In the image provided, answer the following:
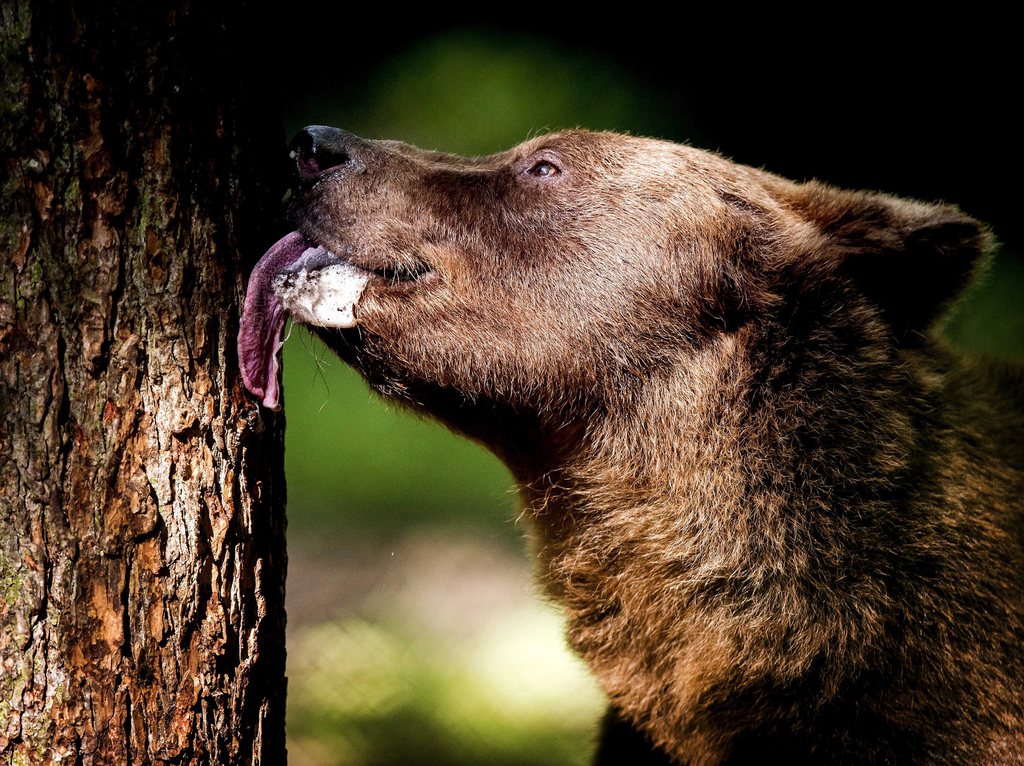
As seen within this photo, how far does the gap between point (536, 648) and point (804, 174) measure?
333 centimetres

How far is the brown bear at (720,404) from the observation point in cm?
243

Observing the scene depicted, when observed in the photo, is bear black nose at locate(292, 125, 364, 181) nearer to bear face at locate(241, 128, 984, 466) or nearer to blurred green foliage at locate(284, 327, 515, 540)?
bear face at locate(241, 128, 984, 466)

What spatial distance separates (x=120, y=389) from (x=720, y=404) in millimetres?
1494

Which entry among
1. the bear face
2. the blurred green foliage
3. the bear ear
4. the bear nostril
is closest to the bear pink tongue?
the bear face

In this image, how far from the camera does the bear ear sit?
8.57 ft

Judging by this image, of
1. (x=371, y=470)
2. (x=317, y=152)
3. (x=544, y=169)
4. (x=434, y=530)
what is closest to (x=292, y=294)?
(x=317, y=152)

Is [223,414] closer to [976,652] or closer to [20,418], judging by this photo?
[20,418]

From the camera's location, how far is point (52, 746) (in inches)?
73.7

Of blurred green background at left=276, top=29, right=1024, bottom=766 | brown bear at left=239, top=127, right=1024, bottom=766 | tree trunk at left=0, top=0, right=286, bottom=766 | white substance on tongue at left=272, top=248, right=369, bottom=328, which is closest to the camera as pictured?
tree trunk at left=0, top=0, right=286, bottom=766

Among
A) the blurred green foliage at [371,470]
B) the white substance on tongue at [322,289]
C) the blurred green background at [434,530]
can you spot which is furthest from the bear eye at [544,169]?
the blurred green foliage at [371,470]

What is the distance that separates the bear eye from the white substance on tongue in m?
0.61

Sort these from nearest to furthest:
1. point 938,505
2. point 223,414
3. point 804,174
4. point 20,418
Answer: point 20,418
point 223,414
point 938,505
point 804,174

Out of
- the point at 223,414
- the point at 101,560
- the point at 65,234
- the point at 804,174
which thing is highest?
the point at 804,174

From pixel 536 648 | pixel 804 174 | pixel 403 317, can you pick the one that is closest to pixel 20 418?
pixel 403 317
